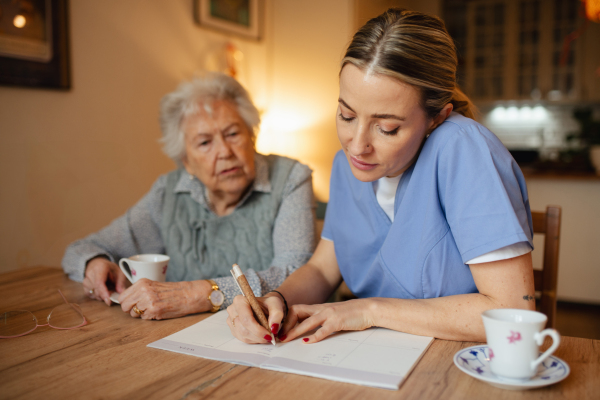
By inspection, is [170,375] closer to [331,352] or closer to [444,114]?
[331,352]

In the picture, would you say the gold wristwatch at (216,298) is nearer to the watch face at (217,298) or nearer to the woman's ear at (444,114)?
the watch face at (217,298)

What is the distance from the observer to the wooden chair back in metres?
1.24

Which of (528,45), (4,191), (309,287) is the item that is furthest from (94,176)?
(528,45)

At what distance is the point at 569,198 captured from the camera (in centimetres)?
329

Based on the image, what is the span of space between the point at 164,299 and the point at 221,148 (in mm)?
614

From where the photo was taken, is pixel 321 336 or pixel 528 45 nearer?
pixel 321 336

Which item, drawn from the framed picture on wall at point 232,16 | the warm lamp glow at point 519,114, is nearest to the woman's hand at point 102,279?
the framed picture on wall at point 232,16

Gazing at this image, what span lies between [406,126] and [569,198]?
2921 millimetres

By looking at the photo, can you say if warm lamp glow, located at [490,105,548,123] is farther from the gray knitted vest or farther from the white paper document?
the white paper document

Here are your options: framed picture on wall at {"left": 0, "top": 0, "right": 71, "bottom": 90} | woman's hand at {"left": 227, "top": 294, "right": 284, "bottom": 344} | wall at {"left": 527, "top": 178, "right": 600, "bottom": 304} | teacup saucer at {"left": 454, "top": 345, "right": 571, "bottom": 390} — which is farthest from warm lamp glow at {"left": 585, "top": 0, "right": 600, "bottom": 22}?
wall at {"left": 527, "top": 178, "right": 600, "bottom": 304}

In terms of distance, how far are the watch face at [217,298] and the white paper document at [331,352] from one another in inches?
5.2

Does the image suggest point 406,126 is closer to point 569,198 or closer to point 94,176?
point 94,176

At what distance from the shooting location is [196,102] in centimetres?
152

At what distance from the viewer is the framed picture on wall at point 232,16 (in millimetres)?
2912
